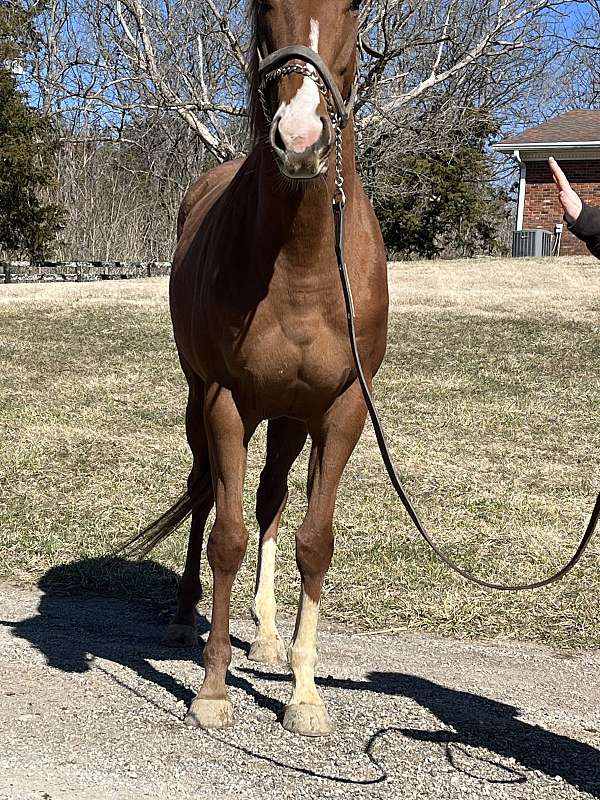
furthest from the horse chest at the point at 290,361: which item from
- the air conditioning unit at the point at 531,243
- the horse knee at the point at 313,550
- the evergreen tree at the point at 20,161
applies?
the air conditioning unit at the point at 531,243

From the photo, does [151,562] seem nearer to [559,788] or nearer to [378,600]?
[378,600]

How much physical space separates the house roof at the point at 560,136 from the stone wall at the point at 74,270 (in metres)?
11.6

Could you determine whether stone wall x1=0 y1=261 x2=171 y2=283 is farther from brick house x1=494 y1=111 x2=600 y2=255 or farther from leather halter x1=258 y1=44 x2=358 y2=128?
leather halter x1=258 y1=44 x2=358 y2=128

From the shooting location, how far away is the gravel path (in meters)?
3.34

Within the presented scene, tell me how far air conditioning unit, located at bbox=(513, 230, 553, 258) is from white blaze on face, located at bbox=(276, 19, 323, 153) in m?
26.1

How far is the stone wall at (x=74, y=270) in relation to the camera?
25.6 m

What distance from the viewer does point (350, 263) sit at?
380 cm


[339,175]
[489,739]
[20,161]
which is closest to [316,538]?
[489,739]

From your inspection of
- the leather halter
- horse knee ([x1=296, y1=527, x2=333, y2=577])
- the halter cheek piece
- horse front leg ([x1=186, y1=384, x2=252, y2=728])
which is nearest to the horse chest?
horse front leg ([x1=186, y1=384, x2=252, y2=728])

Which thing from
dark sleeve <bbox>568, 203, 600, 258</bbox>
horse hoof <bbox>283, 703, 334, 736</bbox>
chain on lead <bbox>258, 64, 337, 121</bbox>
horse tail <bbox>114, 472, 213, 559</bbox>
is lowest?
horse hoof <bbox>283, 703, 334, 736</bbox>

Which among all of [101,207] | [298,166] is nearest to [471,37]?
[101,207]

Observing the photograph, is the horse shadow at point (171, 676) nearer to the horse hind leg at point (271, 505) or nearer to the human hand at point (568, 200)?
the horse hind leg at point (271, 505)

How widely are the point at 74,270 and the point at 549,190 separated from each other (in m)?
14.0

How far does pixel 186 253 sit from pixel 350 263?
1.32 m
